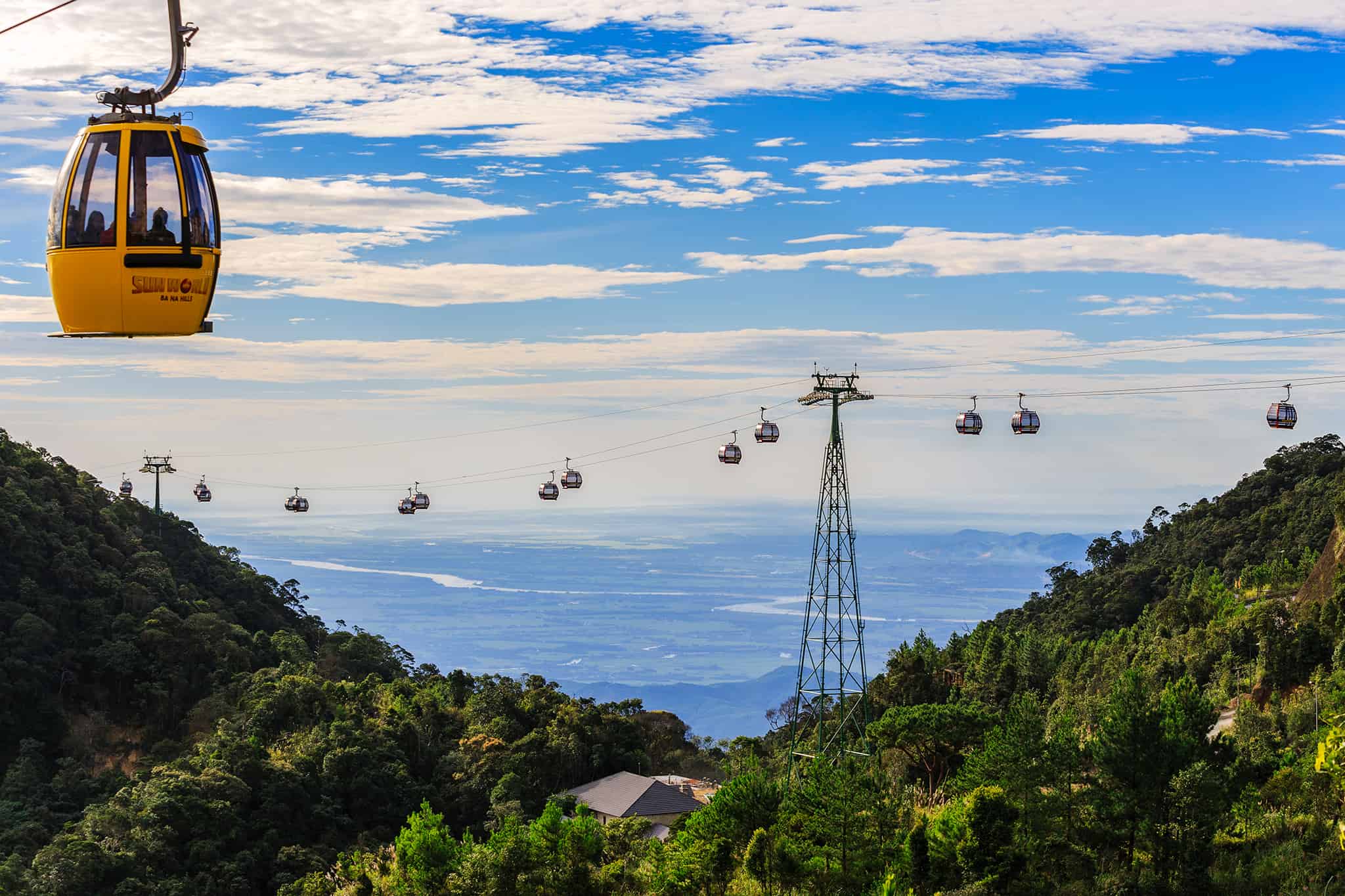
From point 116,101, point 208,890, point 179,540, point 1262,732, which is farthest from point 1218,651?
point 179,540

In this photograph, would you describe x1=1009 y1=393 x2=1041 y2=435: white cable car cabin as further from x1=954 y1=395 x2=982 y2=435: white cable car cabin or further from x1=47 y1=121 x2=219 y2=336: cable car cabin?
x1=47 y1=121 x2=219 y2=336: cable car cabin

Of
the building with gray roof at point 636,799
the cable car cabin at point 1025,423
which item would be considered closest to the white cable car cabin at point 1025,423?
the cable car cabin at point 1025,423

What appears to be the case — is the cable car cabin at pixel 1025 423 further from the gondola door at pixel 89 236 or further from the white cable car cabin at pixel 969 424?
the gondola door at pixel 89 236

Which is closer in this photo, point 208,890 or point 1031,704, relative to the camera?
point 1031,704

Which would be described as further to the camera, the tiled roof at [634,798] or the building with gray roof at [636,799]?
the tiled roof at [634,798]

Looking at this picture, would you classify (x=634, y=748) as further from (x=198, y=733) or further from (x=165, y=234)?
(x=165, y=234)

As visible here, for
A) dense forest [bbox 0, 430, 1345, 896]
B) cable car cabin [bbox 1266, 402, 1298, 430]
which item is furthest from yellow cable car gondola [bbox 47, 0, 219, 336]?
cable car cabin [bbox 1266, 402, 1298, 430]

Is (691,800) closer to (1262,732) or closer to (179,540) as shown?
(1262,732)
